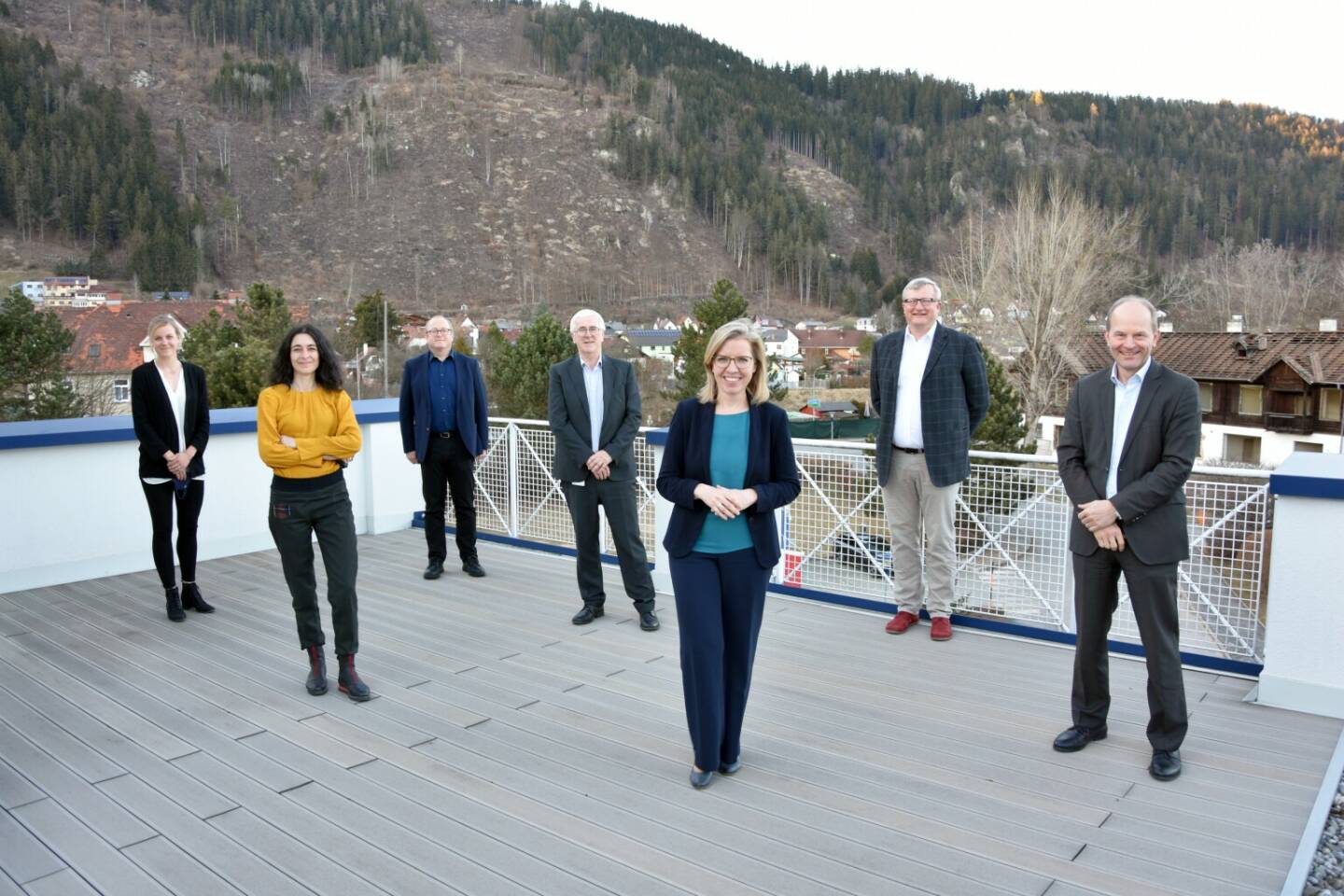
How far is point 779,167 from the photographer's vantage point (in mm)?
108750

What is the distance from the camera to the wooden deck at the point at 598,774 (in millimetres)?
2424

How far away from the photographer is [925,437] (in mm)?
4316

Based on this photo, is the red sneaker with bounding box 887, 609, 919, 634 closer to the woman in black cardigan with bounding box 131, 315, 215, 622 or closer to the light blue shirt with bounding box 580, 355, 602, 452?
the light blue shirt with bounding box 580, 355, 602, 452

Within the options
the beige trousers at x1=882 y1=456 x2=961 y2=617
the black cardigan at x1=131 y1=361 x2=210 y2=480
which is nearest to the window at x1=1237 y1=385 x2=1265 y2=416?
the beige trousers at x1=882 y1=456 x2=961 y2=617

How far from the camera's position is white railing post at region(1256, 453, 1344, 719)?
344 cm

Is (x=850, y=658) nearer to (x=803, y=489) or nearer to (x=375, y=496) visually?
(x=803, y=489)

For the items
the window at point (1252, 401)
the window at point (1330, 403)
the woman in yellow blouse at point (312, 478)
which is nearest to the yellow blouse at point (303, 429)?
the woman in yellow blouse at point (312, 478)

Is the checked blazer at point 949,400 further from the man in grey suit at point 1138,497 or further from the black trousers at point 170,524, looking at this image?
the black trousers at point 170,524

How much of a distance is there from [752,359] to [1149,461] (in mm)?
1304

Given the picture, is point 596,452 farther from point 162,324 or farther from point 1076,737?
point 1076,737

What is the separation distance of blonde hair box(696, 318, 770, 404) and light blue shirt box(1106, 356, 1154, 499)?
115cm

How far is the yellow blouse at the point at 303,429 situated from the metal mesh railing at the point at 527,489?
8.22 ft

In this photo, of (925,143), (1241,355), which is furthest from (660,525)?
(925,143)

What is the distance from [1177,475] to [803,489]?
8.33ft
